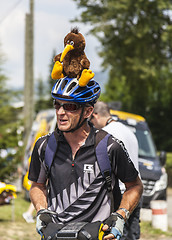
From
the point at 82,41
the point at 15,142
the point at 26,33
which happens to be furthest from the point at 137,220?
the point at 26,33

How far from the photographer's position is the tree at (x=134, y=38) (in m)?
18.9

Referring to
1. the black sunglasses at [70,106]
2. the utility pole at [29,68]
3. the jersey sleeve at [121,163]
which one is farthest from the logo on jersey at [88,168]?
the utility pole at [29,68]

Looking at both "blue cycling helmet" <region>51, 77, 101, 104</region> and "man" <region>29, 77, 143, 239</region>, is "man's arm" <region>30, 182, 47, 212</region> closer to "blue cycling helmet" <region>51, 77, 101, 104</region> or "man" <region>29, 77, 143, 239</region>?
"man" <region>29, 77, 143, 239</region>

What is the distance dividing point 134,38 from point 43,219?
17.3 meters

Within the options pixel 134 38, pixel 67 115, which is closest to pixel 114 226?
pixel 67 115

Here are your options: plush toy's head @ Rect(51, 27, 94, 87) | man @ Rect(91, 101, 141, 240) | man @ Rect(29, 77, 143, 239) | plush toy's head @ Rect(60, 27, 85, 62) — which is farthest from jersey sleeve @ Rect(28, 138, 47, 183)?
man @ Rect(91, 101, 141, 240)

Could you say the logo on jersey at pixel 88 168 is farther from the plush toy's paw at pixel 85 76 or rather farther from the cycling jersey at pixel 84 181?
the plush toy's paw at pixel 85 76

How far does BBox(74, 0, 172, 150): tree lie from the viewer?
18.9m

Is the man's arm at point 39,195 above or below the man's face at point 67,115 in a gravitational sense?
below

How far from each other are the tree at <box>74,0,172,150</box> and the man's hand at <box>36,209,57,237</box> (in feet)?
52.0

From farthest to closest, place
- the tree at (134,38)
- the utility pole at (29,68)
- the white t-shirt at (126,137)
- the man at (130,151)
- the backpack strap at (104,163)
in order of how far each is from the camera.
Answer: the tree at (134,38)
the utility pole at (29,68)
the white t-shirt at (126,137)
the man at (130,151)
the backpack strap at (104,163)

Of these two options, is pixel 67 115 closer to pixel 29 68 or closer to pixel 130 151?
pixel 130 151

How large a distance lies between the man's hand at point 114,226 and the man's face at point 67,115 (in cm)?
60

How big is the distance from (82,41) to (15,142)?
909cm
